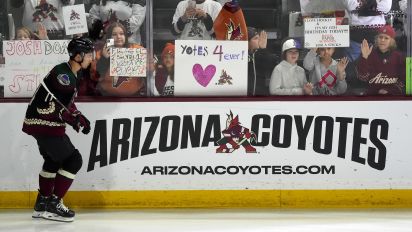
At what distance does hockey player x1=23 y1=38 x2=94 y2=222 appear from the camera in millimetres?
5613

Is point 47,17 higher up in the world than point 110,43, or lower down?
higher up

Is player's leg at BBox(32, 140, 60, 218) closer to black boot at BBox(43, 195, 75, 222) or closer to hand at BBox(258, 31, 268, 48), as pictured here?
black boot at BBox(43, 195, 75, 222)

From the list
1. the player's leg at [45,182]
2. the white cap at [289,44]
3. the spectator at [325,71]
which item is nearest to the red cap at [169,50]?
the white cap at [289,44]

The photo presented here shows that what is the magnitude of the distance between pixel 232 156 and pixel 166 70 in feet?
2.82

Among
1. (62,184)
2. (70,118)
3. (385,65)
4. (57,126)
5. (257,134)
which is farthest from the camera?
(385,65)

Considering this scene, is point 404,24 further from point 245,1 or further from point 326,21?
point 245,1

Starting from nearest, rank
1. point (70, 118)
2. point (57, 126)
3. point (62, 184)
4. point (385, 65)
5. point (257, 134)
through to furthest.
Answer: point (70, 118)
point (57, 126)
point (62, 184)
point (257, 134)
point (385, 65)

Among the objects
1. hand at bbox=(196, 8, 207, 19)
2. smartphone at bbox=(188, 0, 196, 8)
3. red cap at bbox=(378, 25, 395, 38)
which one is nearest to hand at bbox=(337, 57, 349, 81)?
red cap at bbox=(378, 25, 395, 38)

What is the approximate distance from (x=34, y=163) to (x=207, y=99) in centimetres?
143

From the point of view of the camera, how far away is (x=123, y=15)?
6.34m

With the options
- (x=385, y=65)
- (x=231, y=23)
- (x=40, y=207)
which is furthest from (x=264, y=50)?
(x=40, y=207)

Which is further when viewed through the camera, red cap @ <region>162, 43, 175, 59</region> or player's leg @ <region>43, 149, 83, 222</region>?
red cap @ <region>162, 43, 175, 59</region>

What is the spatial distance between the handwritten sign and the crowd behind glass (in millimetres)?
35

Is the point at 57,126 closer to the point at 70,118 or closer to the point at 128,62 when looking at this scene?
the point at 70,118
